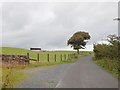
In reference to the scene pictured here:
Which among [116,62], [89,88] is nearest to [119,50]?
[116,62]

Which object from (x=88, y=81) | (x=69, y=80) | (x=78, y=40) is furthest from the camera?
(x=78, y=40)

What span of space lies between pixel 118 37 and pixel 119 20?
2.76 meters

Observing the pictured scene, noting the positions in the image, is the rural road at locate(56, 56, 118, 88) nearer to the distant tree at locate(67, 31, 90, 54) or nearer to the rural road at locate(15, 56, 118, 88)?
the rural road at locate(15, 56, 118, 88)

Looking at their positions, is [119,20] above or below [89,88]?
above

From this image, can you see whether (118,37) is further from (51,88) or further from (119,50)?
(51,88)

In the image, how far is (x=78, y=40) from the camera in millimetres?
91688

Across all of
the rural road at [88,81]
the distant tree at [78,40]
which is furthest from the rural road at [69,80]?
the distant tree at [78,40]

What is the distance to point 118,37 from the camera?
24125mm

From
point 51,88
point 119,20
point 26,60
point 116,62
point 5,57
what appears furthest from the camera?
point 26,60

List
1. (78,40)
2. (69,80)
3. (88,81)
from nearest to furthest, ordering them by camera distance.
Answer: (88,81)
(69,80)
(78,40)

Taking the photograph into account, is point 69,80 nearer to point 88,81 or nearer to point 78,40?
point 88,81

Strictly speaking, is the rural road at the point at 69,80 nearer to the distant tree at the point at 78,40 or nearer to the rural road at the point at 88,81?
the rural road at the point at 88,81

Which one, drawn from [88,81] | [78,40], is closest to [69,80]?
[88,81]

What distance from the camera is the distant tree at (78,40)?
92.1m
